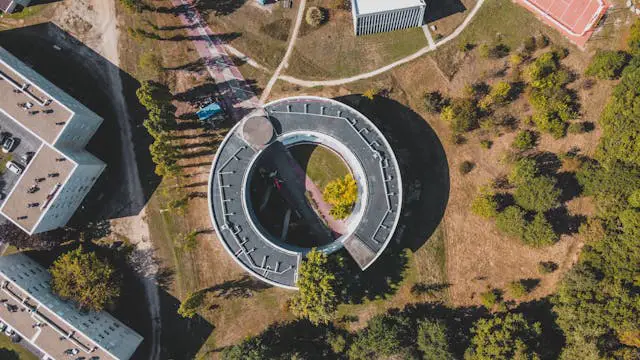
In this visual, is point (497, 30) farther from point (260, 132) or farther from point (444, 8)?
point (260, 132)

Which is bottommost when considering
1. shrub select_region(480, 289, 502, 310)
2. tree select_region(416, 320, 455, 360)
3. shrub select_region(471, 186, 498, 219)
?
tree select_region(416, 320, 455, 360)

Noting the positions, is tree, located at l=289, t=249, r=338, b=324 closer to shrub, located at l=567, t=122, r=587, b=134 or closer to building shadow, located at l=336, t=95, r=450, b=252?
building shadow, located at l=336, t=95, r=450, b=252

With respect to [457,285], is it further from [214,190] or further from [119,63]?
[119,63]

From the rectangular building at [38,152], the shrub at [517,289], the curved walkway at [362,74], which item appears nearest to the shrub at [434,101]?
the curved walkway at [362,74]

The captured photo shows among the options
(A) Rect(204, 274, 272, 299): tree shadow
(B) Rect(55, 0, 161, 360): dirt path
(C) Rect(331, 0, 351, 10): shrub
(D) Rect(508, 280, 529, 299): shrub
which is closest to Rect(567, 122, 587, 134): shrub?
(D) Rect(508, 280, 529, 299): shrub

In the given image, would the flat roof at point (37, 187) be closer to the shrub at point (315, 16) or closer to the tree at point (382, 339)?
the shrub at point (315, 16)

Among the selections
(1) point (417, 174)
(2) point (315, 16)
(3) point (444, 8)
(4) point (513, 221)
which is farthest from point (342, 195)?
(3) point (444, 8)
